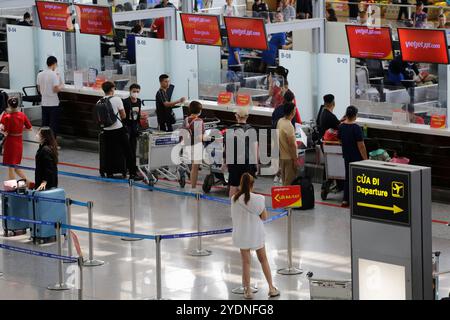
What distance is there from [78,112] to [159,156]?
4236mm

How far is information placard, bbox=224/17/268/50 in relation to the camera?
17.3m

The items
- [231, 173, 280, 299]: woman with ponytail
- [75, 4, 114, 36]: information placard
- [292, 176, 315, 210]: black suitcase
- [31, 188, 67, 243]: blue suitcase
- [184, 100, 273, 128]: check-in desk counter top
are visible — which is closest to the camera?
[231, 173, 280, 299]: woman with ponytail

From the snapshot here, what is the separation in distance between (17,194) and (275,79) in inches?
201

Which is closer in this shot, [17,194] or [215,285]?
[215,285]

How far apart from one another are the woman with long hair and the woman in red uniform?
88.6 inches

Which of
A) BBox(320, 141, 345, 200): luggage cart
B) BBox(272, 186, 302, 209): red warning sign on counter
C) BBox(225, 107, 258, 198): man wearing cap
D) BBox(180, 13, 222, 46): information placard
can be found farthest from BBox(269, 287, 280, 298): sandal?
BBox(180, 13, 222, 46): information placard

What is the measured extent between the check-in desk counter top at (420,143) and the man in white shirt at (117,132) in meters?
3.36

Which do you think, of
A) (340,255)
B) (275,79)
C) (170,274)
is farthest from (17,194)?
(275,79)

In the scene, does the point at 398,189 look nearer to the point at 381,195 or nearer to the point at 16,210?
the point at 381,195

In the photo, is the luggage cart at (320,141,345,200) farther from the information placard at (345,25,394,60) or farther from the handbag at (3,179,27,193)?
the handbag at (3,179,27,193)

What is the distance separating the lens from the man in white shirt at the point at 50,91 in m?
19.3

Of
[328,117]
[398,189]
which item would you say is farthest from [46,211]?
[398,189]

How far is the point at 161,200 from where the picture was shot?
1619cm

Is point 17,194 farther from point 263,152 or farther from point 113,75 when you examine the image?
point 113,75
